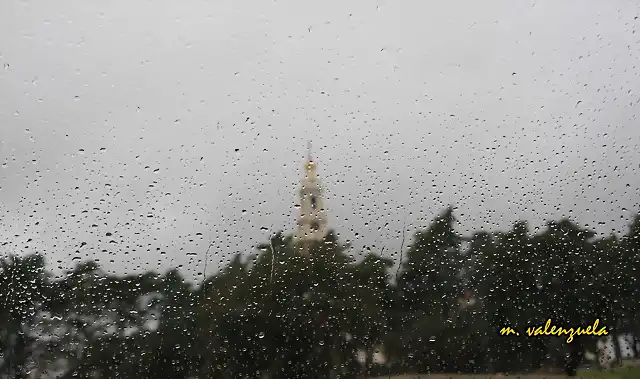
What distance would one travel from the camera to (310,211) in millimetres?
3932

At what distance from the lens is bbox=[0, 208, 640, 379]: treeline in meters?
3.60

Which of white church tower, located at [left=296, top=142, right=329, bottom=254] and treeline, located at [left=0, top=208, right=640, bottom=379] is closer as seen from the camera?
treeline, located at [left=0, top=208, right=640, bottom=379]

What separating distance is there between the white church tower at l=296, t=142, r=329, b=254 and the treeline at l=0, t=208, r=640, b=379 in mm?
79

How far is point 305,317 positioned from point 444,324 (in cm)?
87

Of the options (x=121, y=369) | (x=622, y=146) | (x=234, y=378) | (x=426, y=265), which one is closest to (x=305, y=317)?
(x=234, y=378)

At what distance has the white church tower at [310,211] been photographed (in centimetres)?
391

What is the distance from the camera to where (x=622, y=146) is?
4.24m

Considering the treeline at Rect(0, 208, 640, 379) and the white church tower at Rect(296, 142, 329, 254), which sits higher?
the white church tower at Rect(296, 142, 329, 254)

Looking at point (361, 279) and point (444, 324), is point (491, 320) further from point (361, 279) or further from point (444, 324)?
point (361, 279)
